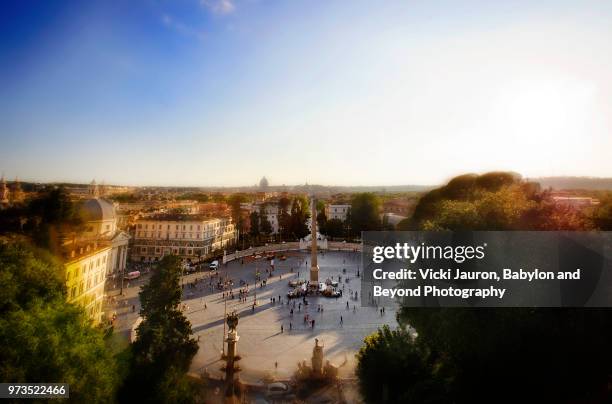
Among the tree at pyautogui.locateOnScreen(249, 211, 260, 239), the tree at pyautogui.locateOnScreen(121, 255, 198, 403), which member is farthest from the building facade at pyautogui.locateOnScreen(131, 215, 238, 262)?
the tree at pyautogui.locateOnScreen(121, 255, 198, 403)

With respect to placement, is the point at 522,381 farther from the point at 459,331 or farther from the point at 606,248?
the point at 606,248

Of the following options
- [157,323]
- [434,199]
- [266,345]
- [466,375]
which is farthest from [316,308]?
[466,375]

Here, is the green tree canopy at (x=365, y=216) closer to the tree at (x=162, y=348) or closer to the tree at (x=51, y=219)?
the tree at (x=51, y=219)

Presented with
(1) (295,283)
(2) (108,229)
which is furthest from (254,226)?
(1) (295,283)

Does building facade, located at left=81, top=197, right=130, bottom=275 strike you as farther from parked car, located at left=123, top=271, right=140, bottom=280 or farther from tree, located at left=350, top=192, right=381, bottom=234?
tree, located at left=350, top=192, right=381, bottom=234

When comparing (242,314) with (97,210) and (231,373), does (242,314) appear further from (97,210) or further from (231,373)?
(97,210)

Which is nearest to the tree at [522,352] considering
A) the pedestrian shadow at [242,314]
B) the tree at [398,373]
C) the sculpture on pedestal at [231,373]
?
the tree at [398,373]
